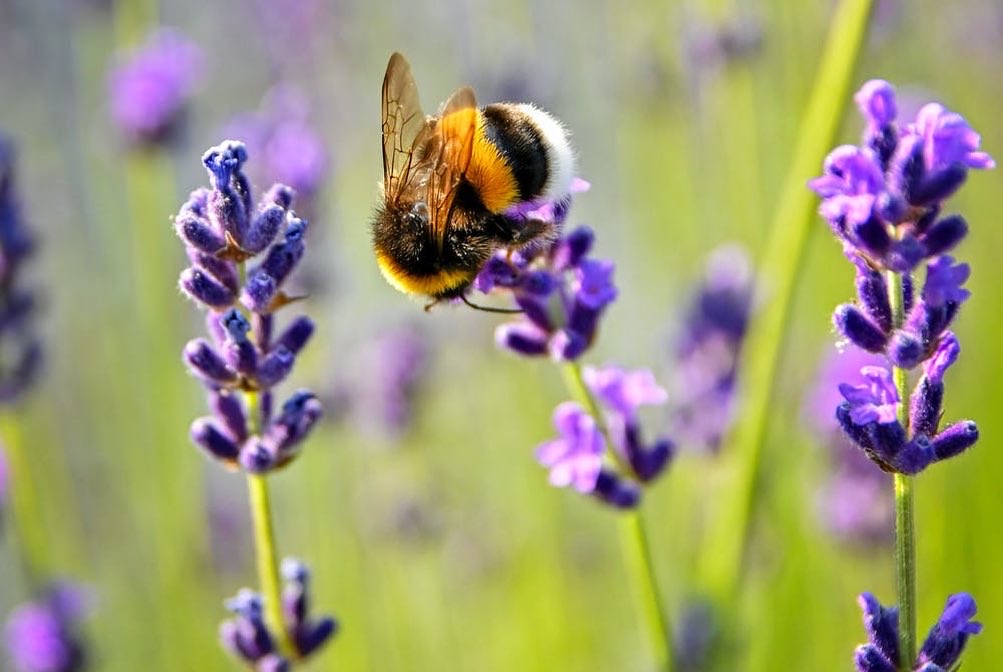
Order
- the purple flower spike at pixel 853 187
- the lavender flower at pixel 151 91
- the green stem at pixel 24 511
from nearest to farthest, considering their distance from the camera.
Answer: the purple flower spike at pixel 853 187 < the green stem at pixel 24 511 < the lavender flower at pixel 151 91

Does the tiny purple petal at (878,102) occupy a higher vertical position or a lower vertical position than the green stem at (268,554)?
higher

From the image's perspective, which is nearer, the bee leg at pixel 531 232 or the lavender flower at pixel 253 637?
the lavender flower at pixel 253 637

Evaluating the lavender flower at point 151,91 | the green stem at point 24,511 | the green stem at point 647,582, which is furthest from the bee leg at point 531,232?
the lavender flower at point 151,91

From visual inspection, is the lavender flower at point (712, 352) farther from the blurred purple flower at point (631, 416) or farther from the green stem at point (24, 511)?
the green stem at point (24, 511)

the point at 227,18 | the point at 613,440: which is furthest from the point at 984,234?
the point at 227,18

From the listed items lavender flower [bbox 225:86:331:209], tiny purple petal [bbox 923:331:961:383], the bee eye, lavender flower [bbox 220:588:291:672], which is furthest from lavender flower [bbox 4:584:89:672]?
tiny purple petal [bbox 923:331:961:383]

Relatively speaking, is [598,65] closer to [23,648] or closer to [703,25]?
[703,25]

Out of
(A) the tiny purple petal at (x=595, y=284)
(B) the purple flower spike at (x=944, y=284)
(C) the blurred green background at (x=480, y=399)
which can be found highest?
(B) the purple flower spike at (x=944, y=284)

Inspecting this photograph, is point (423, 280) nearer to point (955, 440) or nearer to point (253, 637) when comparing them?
point (253, 637)
